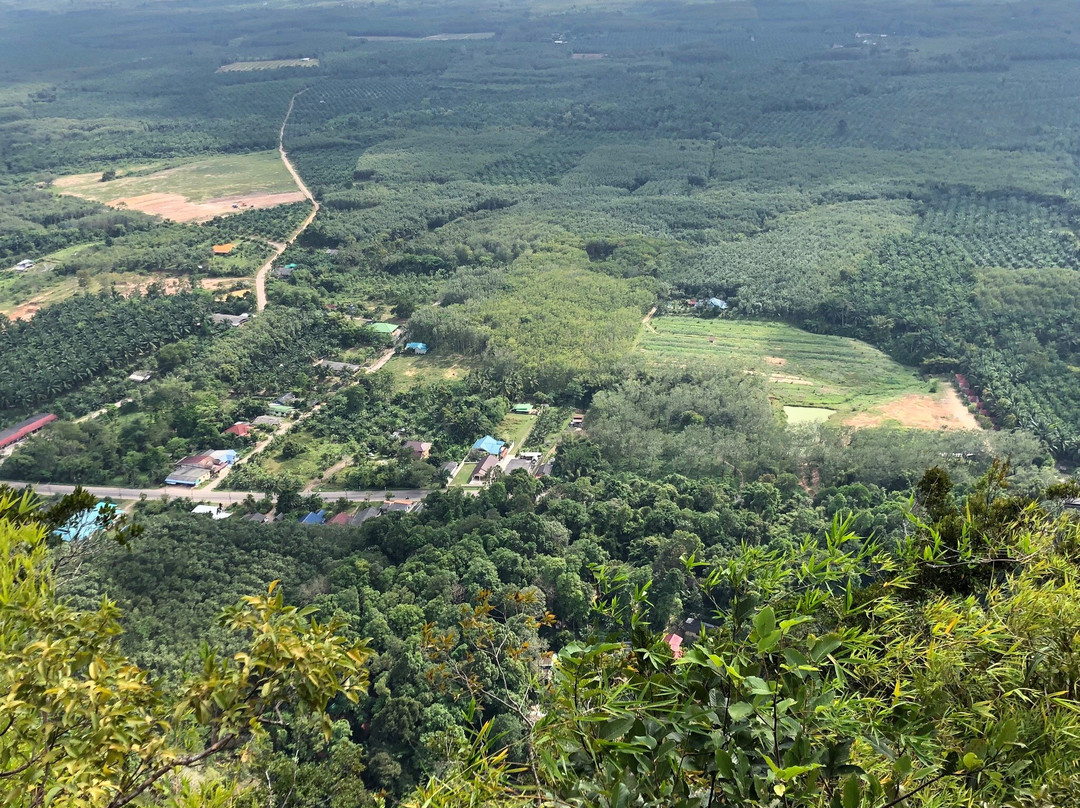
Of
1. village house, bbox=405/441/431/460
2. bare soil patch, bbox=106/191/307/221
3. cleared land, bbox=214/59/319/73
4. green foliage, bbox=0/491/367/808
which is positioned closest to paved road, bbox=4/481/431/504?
village house, bbox=405/441/431/460

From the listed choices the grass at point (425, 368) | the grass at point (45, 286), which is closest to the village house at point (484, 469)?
the grass at point (425, 368)

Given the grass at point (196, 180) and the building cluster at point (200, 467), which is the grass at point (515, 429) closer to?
the building cluster at point (200, 467)

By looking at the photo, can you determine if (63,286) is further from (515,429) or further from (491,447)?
(491,447)

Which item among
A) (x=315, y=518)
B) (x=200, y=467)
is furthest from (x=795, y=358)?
(x=200, y=467)

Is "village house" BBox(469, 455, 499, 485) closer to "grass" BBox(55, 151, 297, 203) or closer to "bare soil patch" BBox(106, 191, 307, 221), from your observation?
"bare soil patch" BBox(106, 191, 307, 221)

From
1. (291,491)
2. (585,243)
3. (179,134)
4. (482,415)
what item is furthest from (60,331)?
(179,134)
